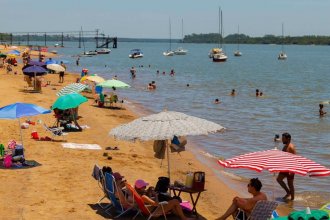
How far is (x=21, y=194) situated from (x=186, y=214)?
137 inches

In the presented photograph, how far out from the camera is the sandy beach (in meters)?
10.1

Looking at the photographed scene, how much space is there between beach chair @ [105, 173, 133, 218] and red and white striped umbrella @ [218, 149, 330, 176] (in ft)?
7.06

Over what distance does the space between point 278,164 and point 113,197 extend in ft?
10.7

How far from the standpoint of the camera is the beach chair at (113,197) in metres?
9.74

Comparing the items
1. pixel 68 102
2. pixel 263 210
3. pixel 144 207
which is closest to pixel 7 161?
pixel 68 102

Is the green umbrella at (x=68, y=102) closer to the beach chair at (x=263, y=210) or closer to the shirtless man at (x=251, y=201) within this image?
the shirtless man at (x=251, y=201)

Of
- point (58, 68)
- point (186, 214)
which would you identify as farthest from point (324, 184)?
point (58, 68)

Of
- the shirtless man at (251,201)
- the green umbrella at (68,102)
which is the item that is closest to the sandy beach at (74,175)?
the green umbrella at (68,102)

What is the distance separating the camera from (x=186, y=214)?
10.1m

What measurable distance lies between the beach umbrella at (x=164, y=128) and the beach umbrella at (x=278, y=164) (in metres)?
1.03

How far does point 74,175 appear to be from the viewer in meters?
12.5

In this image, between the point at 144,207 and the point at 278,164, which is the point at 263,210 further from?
the point at 144,207

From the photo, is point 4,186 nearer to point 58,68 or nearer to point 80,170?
point 80,170

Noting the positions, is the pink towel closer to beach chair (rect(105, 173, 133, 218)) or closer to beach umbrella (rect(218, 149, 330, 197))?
beach chair (rect(105, 173, 133, 218))
